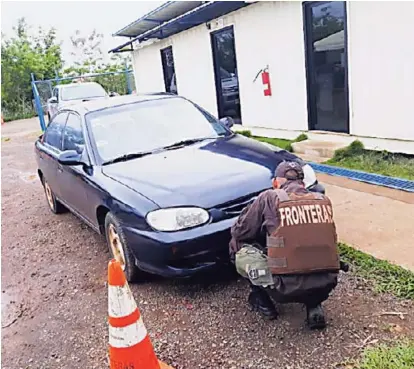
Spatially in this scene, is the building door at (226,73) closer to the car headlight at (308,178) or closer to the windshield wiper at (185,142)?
the windshield wiper at (185,142)

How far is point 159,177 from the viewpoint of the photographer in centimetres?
379

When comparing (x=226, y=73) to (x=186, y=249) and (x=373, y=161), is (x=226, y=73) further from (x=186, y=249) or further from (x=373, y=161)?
(x=186, y=249)

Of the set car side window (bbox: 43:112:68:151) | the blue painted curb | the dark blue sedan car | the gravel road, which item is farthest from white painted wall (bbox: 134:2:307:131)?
the gravel road

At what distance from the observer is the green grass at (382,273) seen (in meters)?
3.26

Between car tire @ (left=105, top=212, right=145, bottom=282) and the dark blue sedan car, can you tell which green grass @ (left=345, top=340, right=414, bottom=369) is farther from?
car tire @ (left=105, top=212, right=145, bottom=282)

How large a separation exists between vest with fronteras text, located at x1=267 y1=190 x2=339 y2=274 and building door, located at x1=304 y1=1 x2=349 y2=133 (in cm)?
470

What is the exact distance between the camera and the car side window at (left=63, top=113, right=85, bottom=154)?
4.77 metres

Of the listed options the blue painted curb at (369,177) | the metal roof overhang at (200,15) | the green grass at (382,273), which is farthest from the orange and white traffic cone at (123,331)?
the metal roof overhang at (200,15)

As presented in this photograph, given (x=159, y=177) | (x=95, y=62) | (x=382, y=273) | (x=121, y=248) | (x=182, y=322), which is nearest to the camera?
(x=182, y=322)

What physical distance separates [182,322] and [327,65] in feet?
18.0

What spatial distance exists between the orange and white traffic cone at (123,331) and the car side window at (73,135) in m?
2.36

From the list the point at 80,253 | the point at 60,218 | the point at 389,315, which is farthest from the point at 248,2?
the point at 389,315

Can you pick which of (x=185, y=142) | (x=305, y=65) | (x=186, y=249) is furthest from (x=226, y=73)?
(x=186, y=249)

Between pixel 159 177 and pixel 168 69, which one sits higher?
pixel 168 69
